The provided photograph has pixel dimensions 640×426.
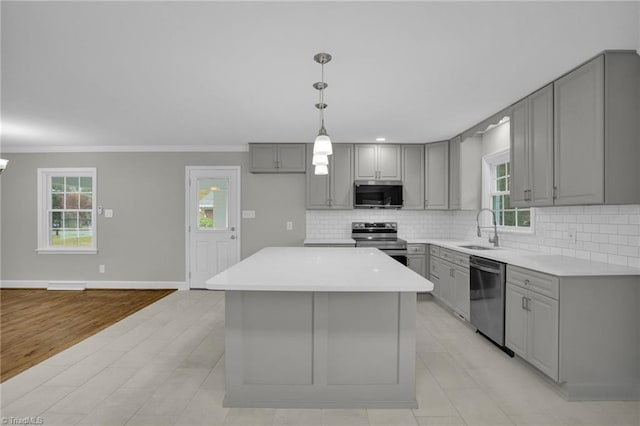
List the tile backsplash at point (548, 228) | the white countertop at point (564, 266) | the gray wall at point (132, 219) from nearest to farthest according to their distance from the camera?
the white countertop at point (564, 266), the tile backsplash at point (548, 228), the gray wall at point (132, 219)

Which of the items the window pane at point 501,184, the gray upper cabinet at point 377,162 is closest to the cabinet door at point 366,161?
the gray upper cabinet at point 377,162

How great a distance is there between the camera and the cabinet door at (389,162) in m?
5.07

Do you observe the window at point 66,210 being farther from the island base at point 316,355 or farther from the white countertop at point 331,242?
the island base at point 316,355

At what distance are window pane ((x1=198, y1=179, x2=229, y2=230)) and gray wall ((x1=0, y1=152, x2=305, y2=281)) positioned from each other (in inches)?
11.2

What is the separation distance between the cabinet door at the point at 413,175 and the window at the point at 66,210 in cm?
508

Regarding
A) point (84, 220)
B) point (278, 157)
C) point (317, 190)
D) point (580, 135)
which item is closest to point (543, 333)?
point (580, 135)

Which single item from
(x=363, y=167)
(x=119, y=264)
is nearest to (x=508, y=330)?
(x=363, y=167)

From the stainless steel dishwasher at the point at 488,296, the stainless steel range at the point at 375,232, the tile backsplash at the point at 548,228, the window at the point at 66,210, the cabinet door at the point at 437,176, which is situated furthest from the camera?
the window at the point at 66,210

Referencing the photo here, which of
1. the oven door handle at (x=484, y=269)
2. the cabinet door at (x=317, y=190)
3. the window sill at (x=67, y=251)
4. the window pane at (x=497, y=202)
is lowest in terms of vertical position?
the window sill at (x=67, y=251)

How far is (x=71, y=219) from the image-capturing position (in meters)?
5.55

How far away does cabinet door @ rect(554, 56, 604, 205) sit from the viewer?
230 cm

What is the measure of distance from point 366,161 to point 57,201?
5.16 m

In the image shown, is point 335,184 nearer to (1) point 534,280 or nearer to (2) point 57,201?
(1) point 534,280

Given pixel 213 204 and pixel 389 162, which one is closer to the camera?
A: pixel 389 162
